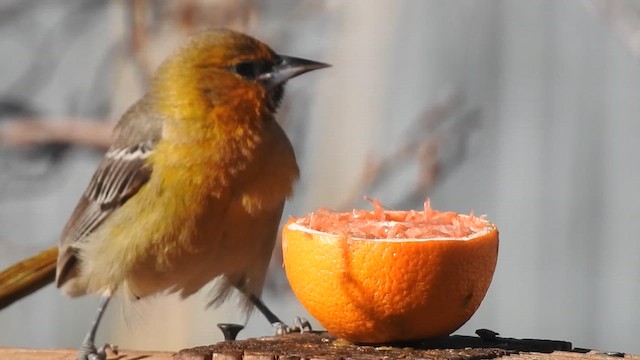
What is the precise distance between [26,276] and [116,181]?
1.55 feet

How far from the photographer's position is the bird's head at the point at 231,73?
348cm

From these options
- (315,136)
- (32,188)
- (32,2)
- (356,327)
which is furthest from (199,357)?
(32,2)

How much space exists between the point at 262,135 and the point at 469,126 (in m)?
2.01

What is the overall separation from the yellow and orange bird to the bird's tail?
0.67 ft

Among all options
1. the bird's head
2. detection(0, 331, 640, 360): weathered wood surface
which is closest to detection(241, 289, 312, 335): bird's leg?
detection(0, 331, 640, 360): weathered wood surface

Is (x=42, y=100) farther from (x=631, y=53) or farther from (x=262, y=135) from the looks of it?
(x=631, y=53)

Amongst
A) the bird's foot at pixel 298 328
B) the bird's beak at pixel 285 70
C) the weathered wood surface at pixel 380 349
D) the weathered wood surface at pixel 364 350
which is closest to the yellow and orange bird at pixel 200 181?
the bird's beak at pixel 285 70

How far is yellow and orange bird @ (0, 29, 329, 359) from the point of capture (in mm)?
3355

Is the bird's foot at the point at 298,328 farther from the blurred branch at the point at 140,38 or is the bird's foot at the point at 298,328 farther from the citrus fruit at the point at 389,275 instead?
the blurred branch at the point at 140,38

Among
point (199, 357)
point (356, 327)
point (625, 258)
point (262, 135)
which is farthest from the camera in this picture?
point (625, 258)

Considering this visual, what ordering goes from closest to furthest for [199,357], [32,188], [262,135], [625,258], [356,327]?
[199,357] < [356,327] < [262,135] < [625,258] < [32,188]

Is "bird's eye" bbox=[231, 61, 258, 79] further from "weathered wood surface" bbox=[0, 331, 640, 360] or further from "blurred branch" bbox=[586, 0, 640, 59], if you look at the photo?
"blurred branch" bbox=[586, 0, 640, 59]

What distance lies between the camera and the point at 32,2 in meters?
5.64

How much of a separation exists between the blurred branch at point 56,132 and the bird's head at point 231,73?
1.92 m
